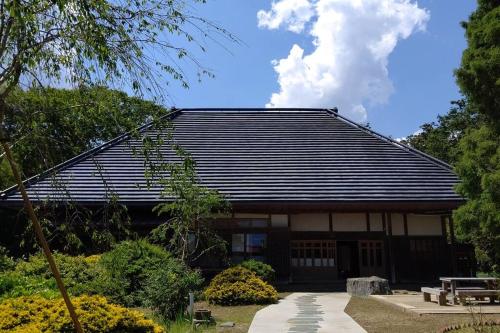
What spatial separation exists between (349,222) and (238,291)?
7826mm

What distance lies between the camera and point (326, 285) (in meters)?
18.8

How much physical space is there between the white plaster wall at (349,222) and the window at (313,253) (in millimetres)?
693

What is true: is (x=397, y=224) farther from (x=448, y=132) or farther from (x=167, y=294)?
(x=448, y=132)

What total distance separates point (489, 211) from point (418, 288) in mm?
6853

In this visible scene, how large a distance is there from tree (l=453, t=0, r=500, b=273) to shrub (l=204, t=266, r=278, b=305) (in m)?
5.30

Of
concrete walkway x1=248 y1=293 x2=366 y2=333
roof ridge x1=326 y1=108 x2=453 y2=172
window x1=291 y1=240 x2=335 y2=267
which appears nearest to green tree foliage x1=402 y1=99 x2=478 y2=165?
roof ridge x1=326 y1=108 x2=453 y2=172

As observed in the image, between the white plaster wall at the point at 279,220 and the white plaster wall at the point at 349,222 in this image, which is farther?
the white plaster wall at the point at 349,222

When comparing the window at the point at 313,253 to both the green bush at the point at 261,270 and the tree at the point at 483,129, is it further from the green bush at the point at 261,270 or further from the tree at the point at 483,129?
the tree at the point at 483,129

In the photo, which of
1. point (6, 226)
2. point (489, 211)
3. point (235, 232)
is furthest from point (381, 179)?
point (6, 226)

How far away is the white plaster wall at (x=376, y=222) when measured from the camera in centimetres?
1947

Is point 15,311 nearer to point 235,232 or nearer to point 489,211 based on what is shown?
point 489,211

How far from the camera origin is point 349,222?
19531 mm

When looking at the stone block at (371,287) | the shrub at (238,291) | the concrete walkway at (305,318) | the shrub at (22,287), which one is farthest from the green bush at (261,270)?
the shrub at (22,287)

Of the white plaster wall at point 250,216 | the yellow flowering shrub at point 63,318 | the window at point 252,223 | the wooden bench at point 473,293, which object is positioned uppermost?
the white plaster wall at point 250,216
